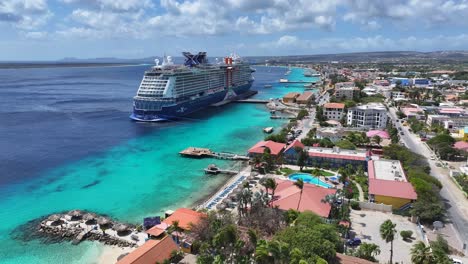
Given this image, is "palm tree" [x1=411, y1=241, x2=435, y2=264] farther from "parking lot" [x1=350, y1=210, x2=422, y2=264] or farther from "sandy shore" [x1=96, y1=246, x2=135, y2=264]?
"sandy shore" [x1=96, y1=246, x2=135, y2=264]

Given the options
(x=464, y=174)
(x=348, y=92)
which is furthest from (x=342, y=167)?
(x=348, y=92)

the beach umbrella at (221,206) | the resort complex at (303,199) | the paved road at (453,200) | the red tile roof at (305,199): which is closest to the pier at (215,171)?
the resort complex at (303,199)

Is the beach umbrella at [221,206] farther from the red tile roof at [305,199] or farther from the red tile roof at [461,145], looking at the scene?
the red tile roof at [461,145]

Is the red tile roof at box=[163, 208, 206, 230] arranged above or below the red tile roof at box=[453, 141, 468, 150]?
above

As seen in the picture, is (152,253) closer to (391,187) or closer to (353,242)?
(353,242)

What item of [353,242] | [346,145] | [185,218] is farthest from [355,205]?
[346,145]

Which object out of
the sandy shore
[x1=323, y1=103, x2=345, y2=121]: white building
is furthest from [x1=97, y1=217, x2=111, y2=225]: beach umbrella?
[x1=323, y1=103, x2=345, y2=121]: white building

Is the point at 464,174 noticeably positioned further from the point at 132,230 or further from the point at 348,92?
the point at 348,92
